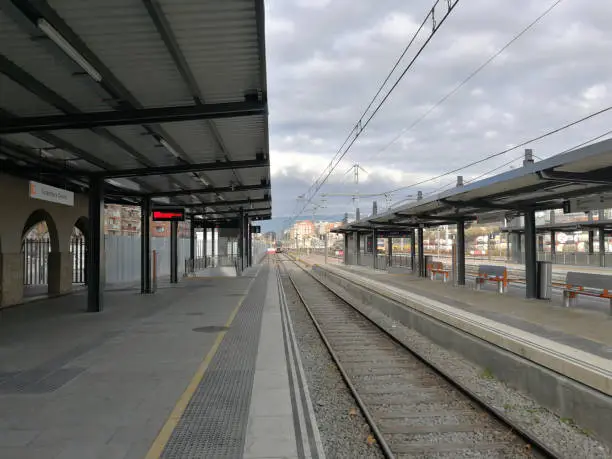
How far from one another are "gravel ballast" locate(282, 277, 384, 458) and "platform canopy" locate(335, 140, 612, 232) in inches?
215

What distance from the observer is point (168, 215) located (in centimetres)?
2088

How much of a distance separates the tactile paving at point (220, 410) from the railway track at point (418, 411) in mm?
1456

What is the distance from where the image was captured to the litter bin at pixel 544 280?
545 inches

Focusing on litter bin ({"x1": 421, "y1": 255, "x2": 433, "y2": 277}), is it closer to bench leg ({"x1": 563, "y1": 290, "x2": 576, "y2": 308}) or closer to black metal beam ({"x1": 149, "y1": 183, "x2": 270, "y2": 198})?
black metal beam ({"x1": 149, "y1": 183, "x2": 270, "y2": 198})

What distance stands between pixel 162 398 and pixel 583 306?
39.0 ft

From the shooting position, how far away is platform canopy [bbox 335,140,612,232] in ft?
27.7

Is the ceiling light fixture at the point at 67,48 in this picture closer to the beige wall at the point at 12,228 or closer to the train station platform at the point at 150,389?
the train station platform at the point at 150,389

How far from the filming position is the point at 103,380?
6.43 metres

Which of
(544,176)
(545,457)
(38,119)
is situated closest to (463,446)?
(545,457)

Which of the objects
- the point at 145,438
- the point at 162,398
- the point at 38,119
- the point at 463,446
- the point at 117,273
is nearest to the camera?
the point at 145,438

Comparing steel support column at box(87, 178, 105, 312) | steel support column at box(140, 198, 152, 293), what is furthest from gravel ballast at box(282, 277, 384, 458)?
steel support column at box(140, 198, 152, 293)

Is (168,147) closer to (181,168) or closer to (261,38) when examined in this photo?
(181,168)

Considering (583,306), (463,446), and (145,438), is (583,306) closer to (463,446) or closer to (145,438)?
(463,446)

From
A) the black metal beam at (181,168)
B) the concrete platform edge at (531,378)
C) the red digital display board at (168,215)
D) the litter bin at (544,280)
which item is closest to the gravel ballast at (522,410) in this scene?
the concrete platform edge at (531,378)
